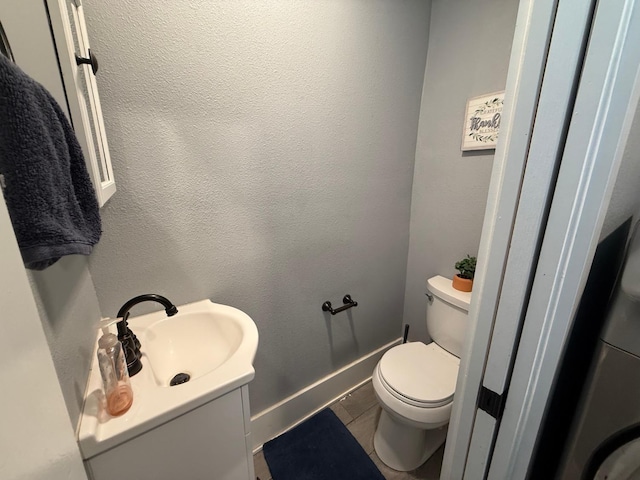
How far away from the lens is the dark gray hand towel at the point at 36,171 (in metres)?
0.36

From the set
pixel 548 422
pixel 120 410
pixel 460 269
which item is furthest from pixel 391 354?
pixel 120 410

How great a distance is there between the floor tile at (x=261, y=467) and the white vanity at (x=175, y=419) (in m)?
0.53

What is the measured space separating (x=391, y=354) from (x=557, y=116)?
1279 mm

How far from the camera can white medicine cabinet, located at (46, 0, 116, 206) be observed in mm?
567

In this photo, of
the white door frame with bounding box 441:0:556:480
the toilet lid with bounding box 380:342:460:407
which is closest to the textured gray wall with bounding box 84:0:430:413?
the toilet lid with bounding box 380:342:460:407

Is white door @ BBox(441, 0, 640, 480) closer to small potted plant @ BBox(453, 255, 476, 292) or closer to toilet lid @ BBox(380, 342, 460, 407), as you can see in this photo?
toilet lid @ BBox(380, 342, 460, 407)

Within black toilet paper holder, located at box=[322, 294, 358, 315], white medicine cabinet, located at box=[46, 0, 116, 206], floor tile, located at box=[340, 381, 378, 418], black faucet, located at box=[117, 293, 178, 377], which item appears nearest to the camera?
white medicine cabinet, located at box=[46, 0, 116, 206]

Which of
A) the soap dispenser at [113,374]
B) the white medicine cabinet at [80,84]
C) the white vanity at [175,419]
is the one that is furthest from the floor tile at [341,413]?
the white medicine cabinet at [80,84]

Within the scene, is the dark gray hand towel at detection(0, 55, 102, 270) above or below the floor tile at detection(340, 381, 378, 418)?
above

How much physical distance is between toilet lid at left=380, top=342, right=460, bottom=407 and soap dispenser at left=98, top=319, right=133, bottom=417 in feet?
3.41

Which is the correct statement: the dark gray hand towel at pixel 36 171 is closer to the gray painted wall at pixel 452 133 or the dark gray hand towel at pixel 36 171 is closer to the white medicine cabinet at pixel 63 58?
the white medicine cabinet at pixel 63 58

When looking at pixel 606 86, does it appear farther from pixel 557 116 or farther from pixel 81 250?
pixel 81 250

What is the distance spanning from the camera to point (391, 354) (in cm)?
143

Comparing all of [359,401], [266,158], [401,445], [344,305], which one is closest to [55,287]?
[266,158]
